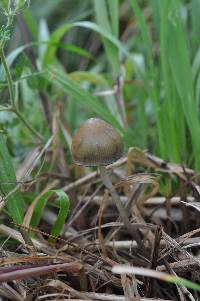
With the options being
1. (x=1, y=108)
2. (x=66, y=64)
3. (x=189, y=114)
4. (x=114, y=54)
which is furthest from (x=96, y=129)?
(x=66, y=64)

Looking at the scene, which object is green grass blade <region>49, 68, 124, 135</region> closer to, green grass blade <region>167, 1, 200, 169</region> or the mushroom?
green grass blade <region>167, 1, 200, 169</region>

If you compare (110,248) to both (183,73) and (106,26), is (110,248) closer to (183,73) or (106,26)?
(183,73)

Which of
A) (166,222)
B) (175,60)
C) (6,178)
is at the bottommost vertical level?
(166,222)

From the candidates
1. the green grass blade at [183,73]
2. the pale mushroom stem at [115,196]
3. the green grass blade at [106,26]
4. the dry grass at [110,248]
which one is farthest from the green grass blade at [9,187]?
the green grass blade at [106,26]

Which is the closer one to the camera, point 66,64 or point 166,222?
point 166,222

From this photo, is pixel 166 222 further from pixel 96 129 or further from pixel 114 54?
pixel 114 54

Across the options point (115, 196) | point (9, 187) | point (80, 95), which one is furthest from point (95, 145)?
point (80, 95)
